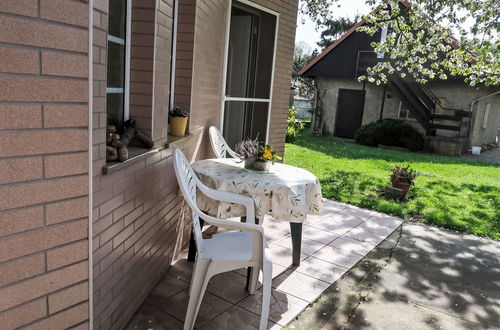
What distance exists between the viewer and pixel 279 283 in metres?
3.19

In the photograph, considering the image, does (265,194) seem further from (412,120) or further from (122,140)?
(412,120)

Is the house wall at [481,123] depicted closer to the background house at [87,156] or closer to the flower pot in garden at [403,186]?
the flower pot in garden at [403,186]

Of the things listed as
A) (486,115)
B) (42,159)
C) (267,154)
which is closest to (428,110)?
(486,115)

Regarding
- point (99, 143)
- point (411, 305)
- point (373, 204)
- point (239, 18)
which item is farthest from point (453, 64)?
point (99, 143)

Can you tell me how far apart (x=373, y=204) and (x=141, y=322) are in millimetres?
4098

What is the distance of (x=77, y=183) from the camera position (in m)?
1.52

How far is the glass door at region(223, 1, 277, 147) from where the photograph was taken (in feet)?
18.0

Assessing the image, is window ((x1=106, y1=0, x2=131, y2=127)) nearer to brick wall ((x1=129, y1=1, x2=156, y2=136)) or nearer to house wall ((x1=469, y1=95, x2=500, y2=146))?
brick wall ((x1=129, y1=1, x2=156, y2=136))

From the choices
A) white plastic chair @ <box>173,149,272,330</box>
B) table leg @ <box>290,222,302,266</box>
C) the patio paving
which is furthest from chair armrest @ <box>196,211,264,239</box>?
table leg @ <box>290,222,302,266</box>

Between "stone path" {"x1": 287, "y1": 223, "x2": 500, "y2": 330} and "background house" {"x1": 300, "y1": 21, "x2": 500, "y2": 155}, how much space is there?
441 inches

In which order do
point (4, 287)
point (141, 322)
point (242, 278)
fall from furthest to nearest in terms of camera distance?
point (242, 278)
point (141, 322)
point (4, 287)

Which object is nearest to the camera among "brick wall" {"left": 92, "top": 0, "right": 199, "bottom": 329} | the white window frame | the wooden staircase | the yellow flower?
"brick wall" {"left": 92, "top": 0, "right": 199, "bottom": 329}

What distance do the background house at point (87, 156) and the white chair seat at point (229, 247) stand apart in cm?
45

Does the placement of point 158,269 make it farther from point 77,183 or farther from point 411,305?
point 411,305
